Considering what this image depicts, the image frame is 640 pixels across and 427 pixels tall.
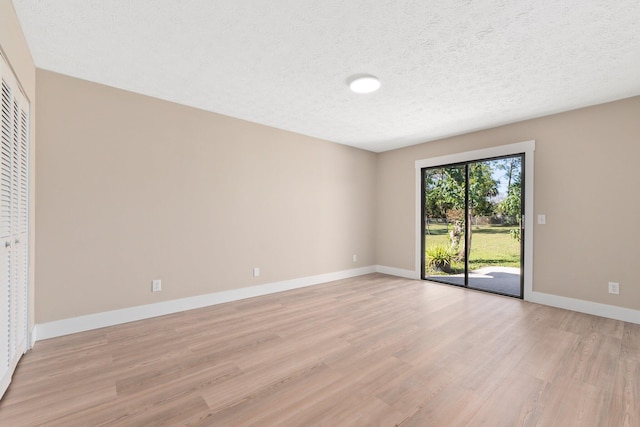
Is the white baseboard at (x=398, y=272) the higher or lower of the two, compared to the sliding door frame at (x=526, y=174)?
lower

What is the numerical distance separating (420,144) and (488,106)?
68.6 inches

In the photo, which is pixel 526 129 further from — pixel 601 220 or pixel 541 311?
pixel 541 311

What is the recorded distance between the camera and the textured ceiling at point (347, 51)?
184 centimetres

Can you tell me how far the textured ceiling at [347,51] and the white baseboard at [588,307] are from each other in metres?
2.40

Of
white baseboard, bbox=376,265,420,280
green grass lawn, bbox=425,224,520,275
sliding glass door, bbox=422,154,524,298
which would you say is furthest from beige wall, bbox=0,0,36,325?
green grass lawn, bbox=425,224,520,275

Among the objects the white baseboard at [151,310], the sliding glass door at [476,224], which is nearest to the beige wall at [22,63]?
the white baseboard at [151,310]

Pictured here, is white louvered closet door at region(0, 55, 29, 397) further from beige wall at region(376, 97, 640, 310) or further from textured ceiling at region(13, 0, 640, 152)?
beige wall at region(376, 97, 640, 310)

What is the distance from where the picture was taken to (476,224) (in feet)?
14.7

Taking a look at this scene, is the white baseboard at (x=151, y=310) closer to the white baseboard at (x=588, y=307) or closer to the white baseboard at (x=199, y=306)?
the white baseboard at (x=199, y=306)

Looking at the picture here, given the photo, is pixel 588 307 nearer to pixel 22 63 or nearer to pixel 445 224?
pixel 445 224

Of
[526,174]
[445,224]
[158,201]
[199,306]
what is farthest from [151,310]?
[526,174]

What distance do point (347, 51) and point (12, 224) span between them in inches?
109

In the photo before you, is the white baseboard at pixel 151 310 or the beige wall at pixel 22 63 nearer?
the beige wall at pixel 22 63

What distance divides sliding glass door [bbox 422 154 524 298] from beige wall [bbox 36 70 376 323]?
6.91ft
